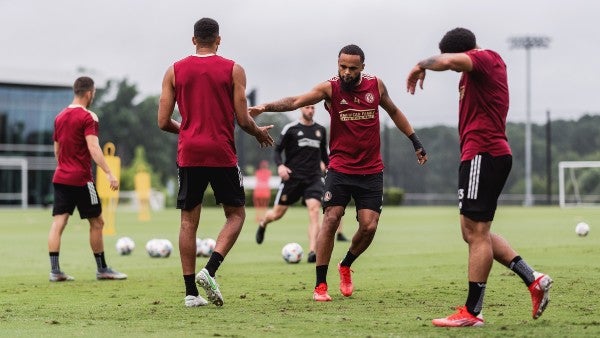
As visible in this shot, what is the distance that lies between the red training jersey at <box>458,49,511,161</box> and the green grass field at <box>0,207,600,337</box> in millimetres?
1302

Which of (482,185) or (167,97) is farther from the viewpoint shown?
(167,97)

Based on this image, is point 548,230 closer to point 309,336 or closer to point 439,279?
point 439,279

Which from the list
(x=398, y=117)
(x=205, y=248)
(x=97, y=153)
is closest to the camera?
(x=398, y=117)

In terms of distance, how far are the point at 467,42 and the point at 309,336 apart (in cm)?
241

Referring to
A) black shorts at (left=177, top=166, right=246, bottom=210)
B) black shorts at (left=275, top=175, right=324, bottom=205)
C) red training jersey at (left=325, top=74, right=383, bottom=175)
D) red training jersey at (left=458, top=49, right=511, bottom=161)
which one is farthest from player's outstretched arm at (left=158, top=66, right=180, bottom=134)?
black shorts at (left=275, top=175, right=324, bottom=205)

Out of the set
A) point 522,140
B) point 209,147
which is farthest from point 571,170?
point 209,147

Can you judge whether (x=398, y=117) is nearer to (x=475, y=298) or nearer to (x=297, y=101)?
(x=297, y=101)

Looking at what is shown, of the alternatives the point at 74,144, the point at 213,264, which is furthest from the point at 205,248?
the point at 213,264

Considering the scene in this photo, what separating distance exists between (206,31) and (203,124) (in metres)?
0.81

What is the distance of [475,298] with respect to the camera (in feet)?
23.6

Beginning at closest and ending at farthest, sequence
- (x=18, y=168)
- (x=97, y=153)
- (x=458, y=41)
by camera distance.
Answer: (x=458, y=41)
(x=97, y=153)
(x=18, y=168)

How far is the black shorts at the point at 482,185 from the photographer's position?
7.27 metres

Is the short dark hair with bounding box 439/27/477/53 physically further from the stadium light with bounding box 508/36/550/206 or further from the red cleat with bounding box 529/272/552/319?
the stadium light with bounding box 508/36/550/206

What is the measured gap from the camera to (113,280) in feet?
38.4
